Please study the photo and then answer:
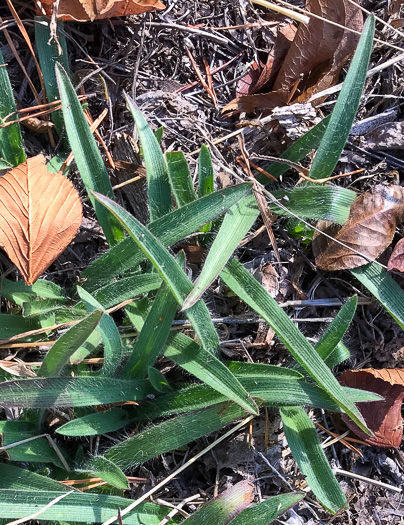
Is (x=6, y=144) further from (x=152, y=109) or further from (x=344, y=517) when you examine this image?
(x=344, y=517)

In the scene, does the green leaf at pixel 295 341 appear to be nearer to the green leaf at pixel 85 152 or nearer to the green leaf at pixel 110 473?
the green leaf at pixel 85 152

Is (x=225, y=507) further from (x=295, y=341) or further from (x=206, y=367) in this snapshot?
(x=295, y=341)

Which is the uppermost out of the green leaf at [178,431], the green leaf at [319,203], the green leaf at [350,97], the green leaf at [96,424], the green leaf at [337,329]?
the green leaf at [350,97]

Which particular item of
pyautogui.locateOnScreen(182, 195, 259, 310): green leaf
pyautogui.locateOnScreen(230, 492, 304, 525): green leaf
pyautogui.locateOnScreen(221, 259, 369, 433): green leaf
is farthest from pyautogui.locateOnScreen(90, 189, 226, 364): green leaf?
pyautogui.locateOnScreen(230, 492, 304, 525): green leaf

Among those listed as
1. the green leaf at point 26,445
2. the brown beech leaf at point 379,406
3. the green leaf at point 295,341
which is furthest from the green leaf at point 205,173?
the green leaf at point 26,445

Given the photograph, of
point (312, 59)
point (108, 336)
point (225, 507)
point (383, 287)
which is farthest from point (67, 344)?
point (312, 59)

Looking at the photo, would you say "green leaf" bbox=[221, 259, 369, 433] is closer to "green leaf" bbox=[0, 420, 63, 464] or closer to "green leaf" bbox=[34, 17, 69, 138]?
"green leaf" bbox=[0, 420, 63, 464]
